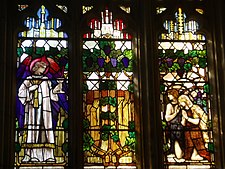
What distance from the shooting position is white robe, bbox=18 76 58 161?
693 cm

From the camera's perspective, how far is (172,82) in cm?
736

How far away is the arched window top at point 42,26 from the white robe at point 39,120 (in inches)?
20.3

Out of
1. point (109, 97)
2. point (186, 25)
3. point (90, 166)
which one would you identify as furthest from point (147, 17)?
point (90, 166)

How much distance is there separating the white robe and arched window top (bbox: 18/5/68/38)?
1.69ft

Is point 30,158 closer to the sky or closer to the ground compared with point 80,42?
closer to the ground

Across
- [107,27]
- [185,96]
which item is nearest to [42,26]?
[107,27]

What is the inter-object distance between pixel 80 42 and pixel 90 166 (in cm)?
140

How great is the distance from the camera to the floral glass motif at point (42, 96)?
6.93 metres

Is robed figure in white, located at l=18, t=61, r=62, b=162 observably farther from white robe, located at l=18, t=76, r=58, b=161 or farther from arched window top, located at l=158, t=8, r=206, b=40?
arched window top, located at l=158, t=8, r=206, b=40

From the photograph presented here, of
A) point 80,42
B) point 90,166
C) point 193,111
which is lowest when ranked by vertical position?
point 90,166

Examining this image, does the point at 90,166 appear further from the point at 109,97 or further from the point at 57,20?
the point at 57,20

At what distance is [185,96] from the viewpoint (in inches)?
289

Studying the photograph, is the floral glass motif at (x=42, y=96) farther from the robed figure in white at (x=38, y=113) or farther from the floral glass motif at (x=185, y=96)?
the floral glass motif at (x=185, y=96)

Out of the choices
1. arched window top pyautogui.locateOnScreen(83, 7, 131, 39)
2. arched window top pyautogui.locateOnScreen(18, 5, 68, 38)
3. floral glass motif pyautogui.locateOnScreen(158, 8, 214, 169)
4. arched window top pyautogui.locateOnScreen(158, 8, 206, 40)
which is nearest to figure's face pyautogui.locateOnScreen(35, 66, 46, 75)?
arched window top pyautogui.locateOnScreen(18, 5, 68, 38)
